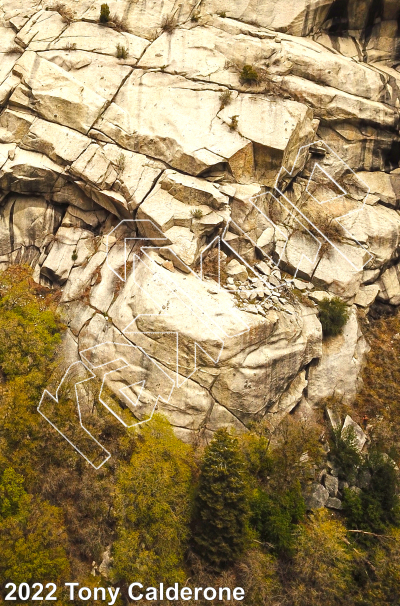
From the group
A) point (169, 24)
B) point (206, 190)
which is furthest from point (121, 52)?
point (206, 190)

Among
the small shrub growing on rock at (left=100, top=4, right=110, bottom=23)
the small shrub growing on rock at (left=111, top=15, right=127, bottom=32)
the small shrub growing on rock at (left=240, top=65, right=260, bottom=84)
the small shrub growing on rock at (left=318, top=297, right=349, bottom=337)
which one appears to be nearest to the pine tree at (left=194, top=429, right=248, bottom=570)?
the small shrub growing on rock at (left=318, top=297, right=349, bottom=337)

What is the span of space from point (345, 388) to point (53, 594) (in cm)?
2048

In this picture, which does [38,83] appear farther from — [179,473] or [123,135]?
[179,473]

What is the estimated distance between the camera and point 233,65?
103ft

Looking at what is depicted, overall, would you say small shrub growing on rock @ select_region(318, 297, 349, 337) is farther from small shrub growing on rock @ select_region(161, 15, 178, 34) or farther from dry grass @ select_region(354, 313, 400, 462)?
small shrub growing on rock @ select_region(161, 15, 178, 34)

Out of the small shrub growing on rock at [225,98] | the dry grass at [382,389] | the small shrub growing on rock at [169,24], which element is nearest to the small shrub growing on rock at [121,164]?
the small shrub growing on rock at [225,98]

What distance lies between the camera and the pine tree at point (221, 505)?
69.2ft

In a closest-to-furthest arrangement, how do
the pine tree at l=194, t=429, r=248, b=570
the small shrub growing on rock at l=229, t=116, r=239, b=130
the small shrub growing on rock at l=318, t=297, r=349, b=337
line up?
the pine tree at l=194, t=429, r=248, b=570 → the small shrub growing on rock at l=318, t=297, r=349, b=337 → the small shrub growing on rock at l=229, t=116, r=239, b=130

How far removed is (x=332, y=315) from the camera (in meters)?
28.4

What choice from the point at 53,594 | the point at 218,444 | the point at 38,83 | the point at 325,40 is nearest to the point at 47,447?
the point at 53,594

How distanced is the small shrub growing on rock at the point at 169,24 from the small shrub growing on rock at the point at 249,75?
6583 millimetres

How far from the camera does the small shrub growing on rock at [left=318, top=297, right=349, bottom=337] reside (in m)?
28.3

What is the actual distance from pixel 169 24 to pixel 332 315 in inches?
961

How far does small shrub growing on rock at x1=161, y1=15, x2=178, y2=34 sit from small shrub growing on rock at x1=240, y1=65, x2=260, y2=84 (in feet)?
21.6
